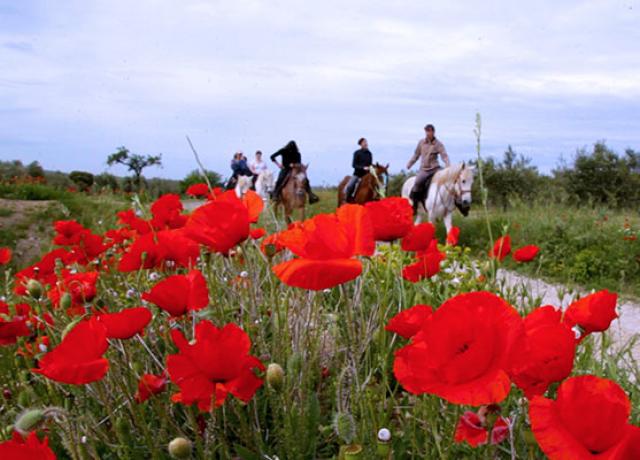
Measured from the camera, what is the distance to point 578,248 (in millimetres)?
9500

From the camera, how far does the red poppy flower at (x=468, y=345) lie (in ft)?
2.65

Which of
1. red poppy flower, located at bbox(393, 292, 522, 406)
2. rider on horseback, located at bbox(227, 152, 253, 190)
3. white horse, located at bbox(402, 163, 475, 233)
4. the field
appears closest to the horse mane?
white horse, located at bbox(402, 163, 475, 233)

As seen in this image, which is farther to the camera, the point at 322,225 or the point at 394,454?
the point at 394,454

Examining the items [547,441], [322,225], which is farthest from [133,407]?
[547,441]

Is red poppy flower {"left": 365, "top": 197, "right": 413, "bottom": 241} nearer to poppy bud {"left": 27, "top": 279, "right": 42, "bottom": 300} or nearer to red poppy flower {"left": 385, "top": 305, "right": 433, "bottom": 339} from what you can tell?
red poppy flower {"left": 385, "top": 305, "right": 433, "bottom": 339}

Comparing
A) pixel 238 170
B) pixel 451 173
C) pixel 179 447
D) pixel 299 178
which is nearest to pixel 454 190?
pixel 451 173

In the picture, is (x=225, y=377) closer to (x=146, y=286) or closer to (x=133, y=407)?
(x=133, y=407)

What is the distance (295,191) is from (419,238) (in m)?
11.0

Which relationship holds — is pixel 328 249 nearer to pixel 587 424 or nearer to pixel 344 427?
pixel 344 427

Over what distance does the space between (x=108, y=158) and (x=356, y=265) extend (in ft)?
127

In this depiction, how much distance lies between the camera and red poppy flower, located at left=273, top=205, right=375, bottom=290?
99 centimetres

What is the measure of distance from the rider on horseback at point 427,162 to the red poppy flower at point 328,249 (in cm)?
1097

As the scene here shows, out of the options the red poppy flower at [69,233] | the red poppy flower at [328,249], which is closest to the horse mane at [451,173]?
the red poppy flower at [69,233]

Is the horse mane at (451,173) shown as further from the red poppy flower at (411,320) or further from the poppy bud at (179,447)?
the poppy bud at (179,447)
